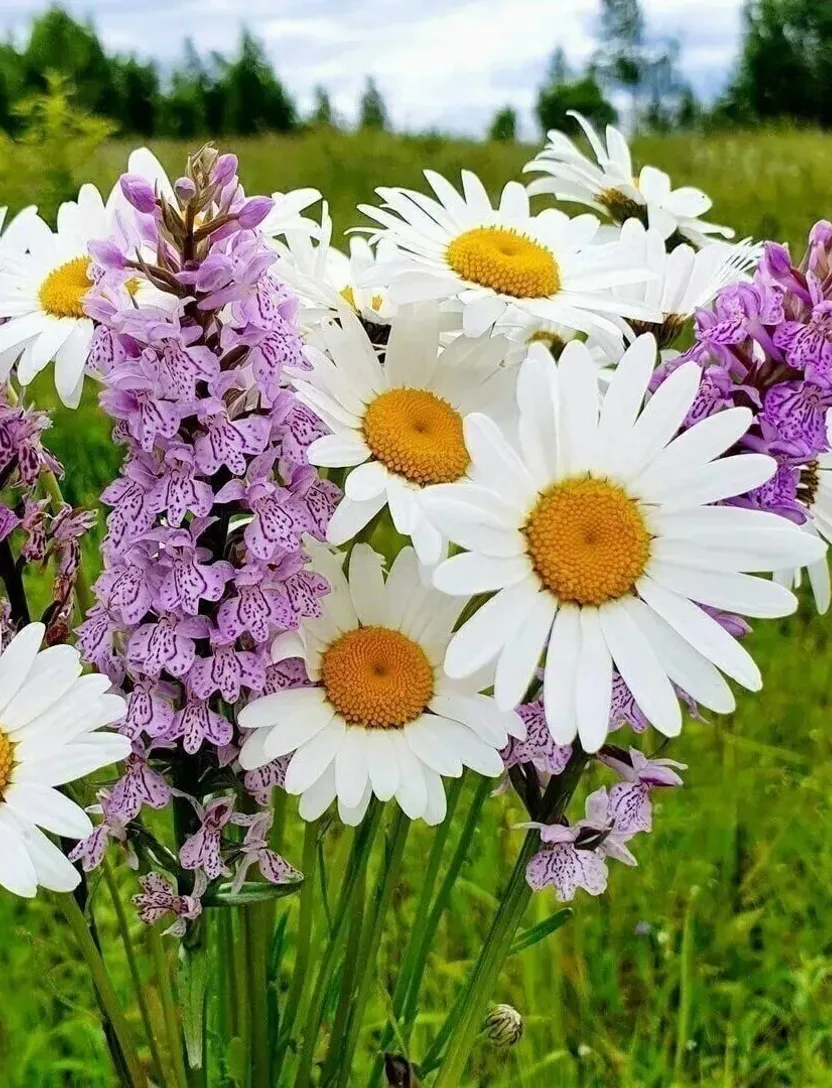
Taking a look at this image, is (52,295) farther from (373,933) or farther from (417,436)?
(373,933)

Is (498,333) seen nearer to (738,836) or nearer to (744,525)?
(744,525)

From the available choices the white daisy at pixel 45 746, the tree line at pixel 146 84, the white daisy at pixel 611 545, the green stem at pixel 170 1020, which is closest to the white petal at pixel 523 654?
→ the white daisy at pixel 611 545

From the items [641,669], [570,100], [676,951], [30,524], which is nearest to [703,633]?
[641,669]

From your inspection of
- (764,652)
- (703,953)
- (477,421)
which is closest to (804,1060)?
(703,953)

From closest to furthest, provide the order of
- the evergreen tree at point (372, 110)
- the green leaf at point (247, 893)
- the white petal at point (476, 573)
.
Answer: the white petal at point (476, 573), the green leaf at point (247, 893), the evergreen tree at point (372, 110)

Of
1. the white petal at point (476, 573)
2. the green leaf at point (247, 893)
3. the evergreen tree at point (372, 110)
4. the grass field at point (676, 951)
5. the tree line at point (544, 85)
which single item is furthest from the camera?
the tree line at point (544, 85)

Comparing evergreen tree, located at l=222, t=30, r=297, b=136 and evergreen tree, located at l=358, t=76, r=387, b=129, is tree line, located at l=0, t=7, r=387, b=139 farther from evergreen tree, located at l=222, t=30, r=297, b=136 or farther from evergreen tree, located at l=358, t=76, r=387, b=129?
evergreen tree, located at l=358, t=76, r=387, b=129

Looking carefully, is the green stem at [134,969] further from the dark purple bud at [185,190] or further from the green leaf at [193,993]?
the dark purple bud at [185,190]
